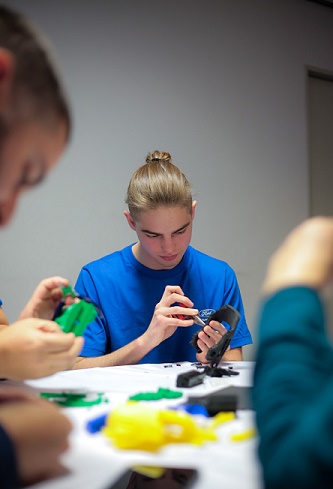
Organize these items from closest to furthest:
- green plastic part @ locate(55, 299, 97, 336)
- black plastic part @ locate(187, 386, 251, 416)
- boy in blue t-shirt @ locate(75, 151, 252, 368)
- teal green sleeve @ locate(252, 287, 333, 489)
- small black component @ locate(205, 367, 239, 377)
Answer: teal green sleeve @ locate(252, 287, 333, 489), black plastic part @ locate(187, 386, 251, 416), green plastic part @ locate(55, 299, 97, 336), small black component @ locate(205, 367, 239, 377), boy in blue t-shirt @ locate(75, 151, 252, 368)

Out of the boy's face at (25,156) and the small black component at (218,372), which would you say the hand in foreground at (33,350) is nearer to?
the boy's face at (25,156)

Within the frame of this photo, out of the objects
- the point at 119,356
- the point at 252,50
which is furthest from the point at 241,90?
the point at 119,356

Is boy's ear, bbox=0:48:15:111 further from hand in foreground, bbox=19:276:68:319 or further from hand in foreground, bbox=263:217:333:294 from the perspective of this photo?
hand in foreground, bbox=19:276:68:319

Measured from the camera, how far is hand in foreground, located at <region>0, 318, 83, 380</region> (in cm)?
72

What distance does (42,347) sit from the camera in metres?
0.72

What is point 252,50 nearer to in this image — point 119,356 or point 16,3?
point 16,3

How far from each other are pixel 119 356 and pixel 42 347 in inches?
21.7

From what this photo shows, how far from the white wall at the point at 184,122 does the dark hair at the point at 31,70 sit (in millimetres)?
1272

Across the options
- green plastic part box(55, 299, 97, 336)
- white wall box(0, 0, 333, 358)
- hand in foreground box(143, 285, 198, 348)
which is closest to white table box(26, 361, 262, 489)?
green plastic part box(55, 299, 97, 336)

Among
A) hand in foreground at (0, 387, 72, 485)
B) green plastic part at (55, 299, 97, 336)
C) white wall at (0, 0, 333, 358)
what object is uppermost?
white wall at (0, 0, 333, 358)

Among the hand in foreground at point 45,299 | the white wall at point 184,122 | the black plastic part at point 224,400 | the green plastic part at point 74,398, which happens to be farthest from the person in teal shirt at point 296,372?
the white wall at point 184,122

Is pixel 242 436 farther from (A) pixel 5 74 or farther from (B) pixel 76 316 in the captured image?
(A) pixel 5 74

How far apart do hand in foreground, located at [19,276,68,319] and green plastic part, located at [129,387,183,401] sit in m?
0.23

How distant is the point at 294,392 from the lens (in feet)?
1.25
